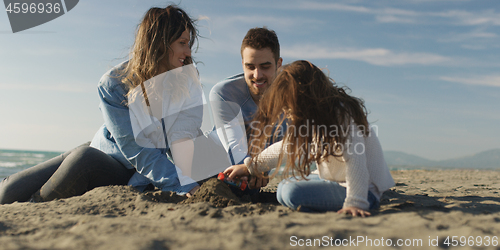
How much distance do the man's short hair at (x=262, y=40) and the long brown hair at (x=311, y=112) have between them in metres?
1.33

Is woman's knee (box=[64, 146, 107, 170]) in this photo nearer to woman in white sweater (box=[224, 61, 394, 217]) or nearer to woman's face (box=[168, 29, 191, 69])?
woman's face (box=[168, 29, 191, 69])

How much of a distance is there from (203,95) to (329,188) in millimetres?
2168

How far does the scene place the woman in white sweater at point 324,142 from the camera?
7.11 ft

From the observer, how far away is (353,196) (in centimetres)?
214

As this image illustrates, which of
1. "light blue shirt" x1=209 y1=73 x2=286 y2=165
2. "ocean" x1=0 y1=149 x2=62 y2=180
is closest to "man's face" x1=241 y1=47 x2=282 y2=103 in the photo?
"light blue shirt" x1=209 y1=73 x2=286 y2=165

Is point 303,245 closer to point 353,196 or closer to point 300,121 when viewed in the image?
point 353,196

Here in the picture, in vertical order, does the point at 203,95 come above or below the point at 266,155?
above

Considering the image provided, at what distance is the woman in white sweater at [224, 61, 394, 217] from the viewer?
2.17 meters

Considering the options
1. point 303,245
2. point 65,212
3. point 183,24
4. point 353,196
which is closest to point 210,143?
point 183,24

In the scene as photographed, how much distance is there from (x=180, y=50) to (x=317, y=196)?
2.11 metres
